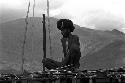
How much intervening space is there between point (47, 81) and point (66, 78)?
82 centimetres

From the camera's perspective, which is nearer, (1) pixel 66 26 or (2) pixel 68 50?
(2) pixel 68 50

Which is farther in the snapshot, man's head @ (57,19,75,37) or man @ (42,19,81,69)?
man's head @ (57,19,75,37)

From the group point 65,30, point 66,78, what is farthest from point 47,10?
point 66,78

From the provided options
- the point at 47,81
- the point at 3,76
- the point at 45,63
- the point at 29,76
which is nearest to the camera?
the point at 47,81

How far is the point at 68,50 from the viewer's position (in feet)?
53.3

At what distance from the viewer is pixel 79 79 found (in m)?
9.92

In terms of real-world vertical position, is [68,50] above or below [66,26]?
below

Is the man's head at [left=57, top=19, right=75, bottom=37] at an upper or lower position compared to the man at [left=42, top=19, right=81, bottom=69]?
upper

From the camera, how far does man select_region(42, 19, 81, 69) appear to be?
15695 millimetres

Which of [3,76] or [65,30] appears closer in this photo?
[3,76]

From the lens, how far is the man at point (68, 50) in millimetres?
15695

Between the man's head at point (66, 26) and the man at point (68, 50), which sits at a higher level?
the man's head at point (66, 26)

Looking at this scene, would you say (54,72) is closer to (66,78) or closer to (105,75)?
(66,78)

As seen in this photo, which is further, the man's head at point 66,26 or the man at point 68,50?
the man's head at point 66,26
